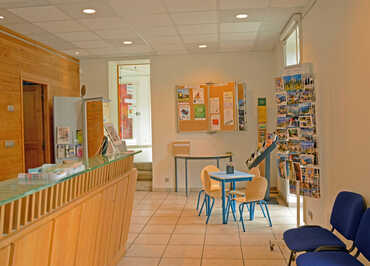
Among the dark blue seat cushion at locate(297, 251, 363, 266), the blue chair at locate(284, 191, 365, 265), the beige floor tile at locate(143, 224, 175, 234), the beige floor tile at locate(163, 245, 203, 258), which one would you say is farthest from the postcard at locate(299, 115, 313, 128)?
the beige floor tile at locate(143, 224, 175, 234)

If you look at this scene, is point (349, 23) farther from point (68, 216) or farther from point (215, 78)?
point (215, 78)

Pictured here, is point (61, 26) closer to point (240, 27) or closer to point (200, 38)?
point (200, 38)

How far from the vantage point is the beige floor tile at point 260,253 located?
414 centimetres

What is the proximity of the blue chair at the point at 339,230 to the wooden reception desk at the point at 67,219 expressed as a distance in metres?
1.70

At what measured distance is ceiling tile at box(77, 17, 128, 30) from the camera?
5.47 metres

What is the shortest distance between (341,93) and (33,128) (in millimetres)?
5883

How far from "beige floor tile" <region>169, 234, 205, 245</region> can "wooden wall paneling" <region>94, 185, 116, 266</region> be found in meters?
1.34

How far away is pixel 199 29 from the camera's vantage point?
20.3 ft

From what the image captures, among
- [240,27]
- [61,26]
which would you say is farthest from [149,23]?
[240,27]

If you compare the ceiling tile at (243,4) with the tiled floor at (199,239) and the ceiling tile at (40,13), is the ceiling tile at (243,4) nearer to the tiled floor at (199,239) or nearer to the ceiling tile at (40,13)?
the ceiling tile at (40,13)

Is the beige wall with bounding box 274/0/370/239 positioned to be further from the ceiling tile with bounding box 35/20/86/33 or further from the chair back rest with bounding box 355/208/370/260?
the ceiling tile with bounding box 35/20/86/33

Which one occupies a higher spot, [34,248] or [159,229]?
[34,248]

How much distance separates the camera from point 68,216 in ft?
8.72

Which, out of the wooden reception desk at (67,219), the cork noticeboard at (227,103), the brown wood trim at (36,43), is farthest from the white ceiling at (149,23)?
the wooden reception desk at (67,219)
